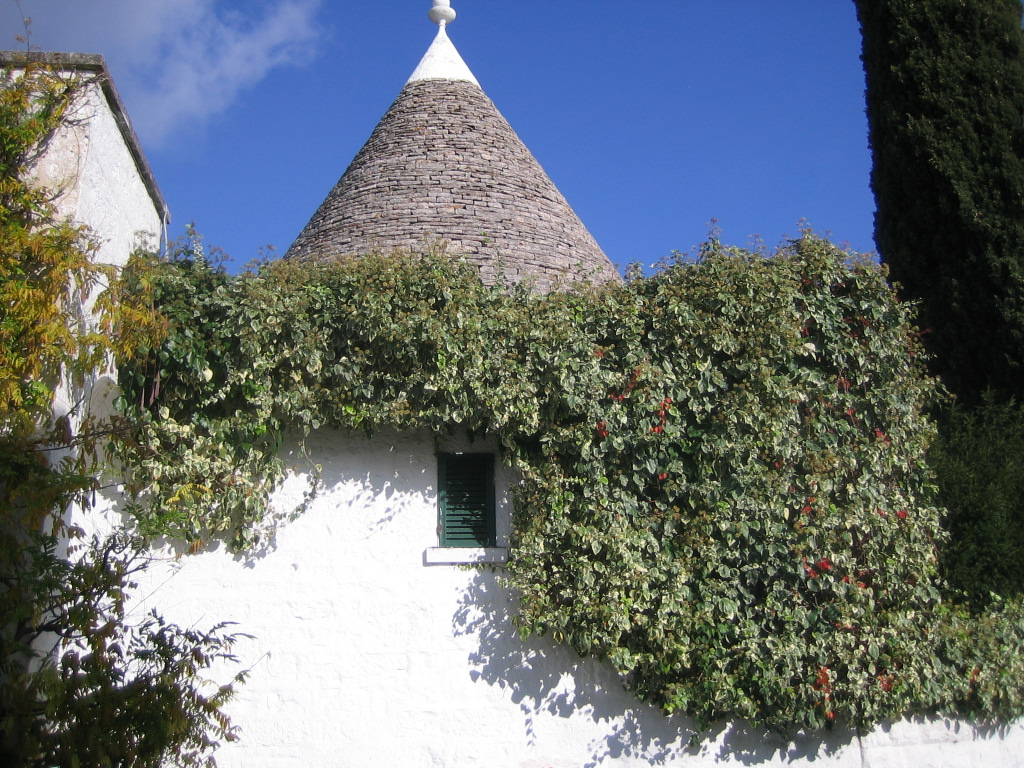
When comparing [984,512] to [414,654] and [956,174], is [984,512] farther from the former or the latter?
[414,654]

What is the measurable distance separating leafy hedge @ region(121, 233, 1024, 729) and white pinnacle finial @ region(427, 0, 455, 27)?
637cm

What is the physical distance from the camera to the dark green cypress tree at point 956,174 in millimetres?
8734

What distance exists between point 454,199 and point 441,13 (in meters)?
4.03

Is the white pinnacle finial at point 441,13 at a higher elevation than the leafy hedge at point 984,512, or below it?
higher

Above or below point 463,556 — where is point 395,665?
below

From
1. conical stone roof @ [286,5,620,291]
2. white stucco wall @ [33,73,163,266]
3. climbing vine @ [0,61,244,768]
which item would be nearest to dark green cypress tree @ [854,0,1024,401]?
conical stone roof @ [286,5,620,291]

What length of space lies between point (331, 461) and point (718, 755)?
361 centimetres

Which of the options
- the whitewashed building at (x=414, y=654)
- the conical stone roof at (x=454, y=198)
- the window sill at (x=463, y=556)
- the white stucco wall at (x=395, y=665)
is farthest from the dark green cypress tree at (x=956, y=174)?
the window sill at (x=463, y=556)

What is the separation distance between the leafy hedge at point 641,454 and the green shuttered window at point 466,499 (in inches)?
14.0

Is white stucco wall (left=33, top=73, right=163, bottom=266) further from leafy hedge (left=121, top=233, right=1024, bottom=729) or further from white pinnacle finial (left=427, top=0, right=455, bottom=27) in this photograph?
white pinnacle finial (left=427, top=0, right=455, bottom=27)

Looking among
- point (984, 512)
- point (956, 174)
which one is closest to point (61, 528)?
point (984, 512)

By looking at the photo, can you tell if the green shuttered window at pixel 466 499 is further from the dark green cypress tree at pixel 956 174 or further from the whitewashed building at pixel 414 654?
the dark green cypress tree at pixel 956 174

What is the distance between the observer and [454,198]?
920cm

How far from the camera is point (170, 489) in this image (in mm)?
6301
